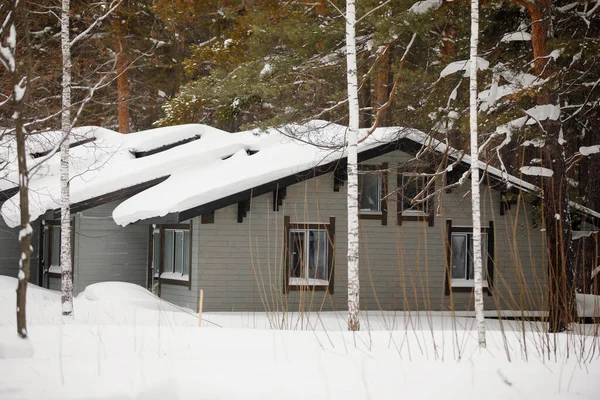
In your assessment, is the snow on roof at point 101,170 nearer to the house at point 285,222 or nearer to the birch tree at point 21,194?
the house at point 285,222

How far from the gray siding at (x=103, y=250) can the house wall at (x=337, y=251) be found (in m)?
3.04

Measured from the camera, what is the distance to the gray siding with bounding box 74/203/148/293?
61.0 feet

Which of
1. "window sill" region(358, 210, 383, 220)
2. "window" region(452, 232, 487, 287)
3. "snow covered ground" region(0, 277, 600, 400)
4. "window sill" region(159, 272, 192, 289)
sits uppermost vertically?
"window sill" region(358, 210, 383, 220)

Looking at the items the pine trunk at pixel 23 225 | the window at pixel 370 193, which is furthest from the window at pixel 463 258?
the pine trunk at pixel 23 225

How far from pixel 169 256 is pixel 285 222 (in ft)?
9.55

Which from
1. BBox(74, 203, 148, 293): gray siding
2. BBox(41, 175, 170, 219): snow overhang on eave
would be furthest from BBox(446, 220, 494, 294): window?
BBox(74, 203, 148, 293): gray siding

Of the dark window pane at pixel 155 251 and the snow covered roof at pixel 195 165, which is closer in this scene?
the snow covered roof at pixel 195 165

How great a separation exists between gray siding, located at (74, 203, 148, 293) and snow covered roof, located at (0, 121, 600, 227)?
725 millimetres

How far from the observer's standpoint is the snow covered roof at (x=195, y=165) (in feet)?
52.6

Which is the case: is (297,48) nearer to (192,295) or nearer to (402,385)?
(192,295)

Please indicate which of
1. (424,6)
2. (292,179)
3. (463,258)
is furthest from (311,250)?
(424,6)

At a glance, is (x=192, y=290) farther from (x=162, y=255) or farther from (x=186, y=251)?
(x=162, y=255)

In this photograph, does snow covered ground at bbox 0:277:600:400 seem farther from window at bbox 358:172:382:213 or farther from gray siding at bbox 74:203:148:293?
gray siding at bbox 74:203:148:293

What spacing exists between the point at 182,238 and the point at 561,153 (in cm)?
826
